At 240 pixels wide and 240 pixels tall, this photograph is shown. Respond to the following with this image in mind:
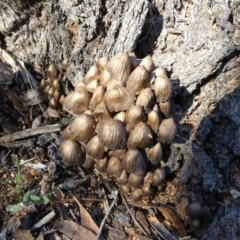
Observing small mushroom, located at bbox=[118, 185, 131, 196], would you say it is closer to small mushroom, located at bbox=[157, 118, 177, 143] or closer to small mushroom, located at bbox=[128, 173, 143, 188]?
small mushroom, located at bbox=[128, 173, 143, 188]

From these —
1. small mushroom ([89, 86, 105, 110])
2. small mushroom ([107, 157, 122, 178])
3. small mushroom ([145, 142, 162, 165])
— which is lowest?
small mushroom ([107, 157, 122, 178])

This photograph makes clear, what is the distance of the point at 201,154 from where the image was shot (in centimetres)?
310

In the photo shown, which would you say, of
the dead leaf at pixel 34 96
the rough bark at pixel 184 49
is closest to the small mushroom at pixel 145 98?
the rough bark at pixel 184 49

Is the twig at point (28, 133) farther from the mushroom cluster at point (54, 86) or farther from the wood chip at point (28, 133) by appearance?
the mushroom cluster at point (54, 86)

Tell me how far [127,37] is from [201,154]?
129cm

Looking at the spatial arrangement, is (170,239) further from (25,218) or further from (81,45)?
(81,45)

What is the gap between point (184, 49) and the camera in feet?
11.1

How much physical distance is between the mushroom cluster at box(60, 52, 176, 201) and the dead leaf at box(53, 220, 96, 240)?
1.62 ft

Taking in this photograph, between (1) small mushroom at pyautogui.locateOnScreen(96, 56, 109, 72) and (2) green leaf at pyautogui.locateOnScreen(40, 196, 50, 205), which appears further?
(1) small mushroom at pyautogui.locateOnScreen(96, 56, 109, 72)

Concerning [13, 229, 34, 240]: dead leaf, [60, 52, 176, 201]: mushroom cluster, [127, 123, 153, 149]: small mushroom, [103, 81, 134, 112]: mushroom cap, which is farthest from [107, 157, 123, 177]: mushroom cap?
[13, 229, 34, 240]: dead leaf

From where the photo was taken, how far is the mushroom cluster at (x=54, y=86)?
355 cm

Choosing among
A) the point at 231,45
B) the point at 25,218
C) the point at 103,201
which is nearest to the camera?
the point at 25,218

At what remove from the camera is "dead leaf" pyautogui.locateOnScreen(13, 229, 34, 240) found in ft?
8.38

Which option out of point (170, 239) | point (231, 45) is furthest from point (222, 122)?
point (170, 239)
